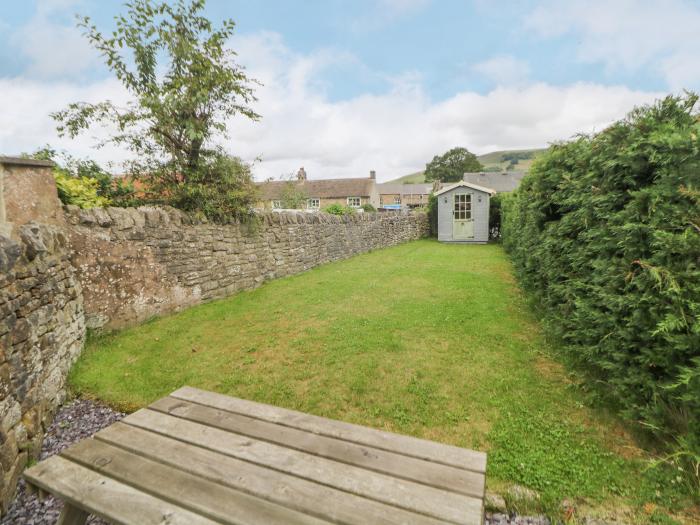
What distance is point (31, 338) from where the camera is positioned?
9.76 feet

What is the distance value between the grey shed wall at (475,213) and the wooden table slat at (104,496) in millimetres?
A: 19065

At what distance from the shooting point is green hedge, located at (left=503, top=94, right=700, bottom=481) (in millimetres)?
2188

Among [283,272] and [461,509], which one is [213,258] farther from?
[461,509]

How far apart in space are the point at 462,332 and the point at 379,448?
11.9 ft

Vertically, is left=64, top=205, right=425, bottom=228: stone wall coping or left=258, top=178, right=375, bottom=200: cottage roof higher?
left=258, top=178, right=375, bottom=200: cottage roof

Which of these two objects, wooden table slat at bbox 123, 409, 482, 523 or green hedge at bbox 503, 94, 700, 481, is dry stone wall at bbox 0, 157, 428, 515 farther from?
green hedge at bbox 503, 94, 700, 481

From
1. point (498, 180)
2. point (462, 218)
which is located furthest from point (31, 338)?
point (498, 180)

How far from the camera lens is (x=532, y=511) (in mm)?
2029

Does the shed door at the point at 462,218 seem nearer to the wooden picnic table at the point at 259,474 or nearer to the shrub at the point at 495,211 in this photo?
the shrub at the point at 495,211

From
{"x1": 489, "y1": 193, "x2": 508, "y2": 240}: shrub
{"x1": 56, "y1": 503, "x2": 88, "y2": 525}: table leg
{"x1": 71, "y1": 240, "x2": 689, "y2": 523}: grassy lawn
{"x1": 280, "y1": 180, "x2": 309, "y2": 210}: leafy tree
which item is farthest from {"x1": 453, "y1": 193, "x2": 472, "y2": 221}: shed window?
{"x1": 56, "y1": 503, "x2": 88, "y2": 525}: table leg

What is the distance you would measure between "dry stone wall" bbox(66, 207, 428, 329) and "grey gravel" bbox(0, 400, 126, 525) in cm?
193

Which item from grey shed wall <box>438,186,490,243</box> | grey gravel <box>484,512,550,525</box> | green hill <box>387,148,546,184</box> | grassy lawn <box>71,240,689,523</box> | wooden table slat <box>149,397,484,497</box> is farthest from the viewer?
green hill <box>387,148,546,184</box>

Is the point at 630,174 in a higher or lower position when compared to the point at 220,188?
lower

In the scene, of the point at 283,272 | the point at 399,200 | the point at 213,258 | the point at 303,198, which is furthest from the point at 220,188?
the point at 399,200
